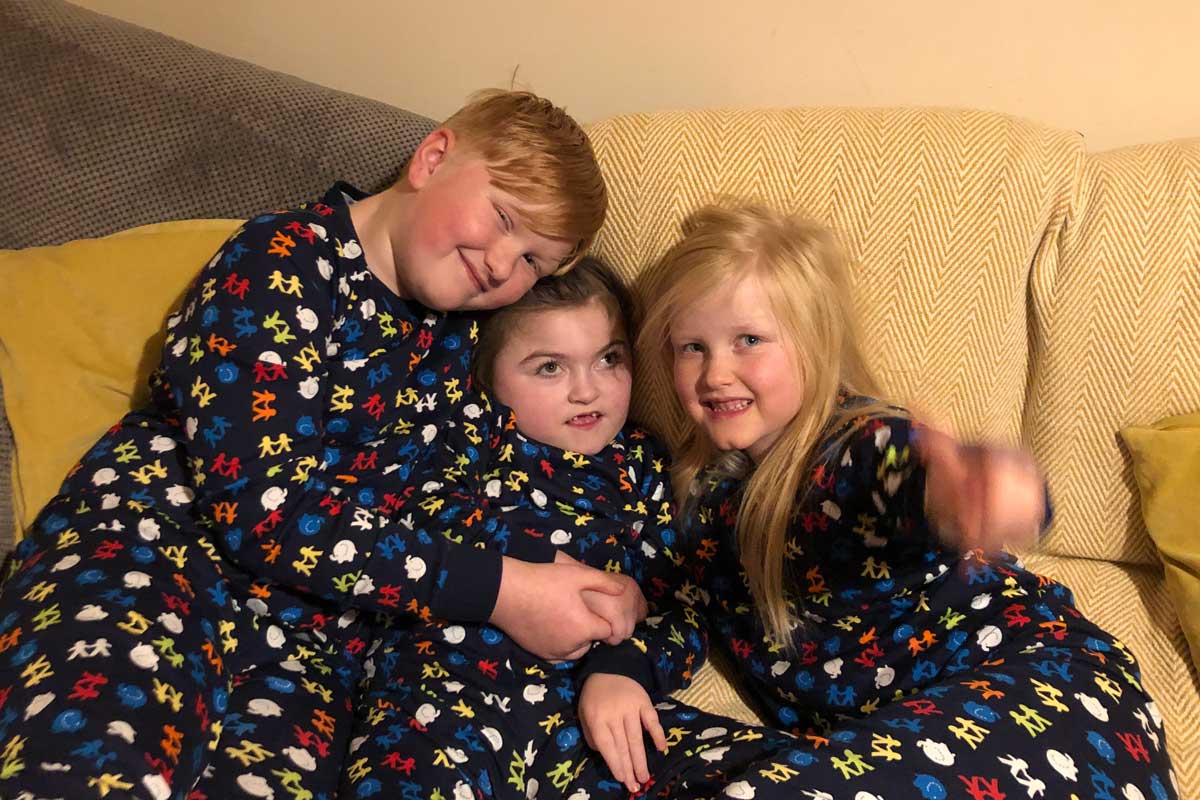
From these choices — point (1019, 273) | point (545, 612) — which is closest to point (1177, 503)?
point (1019, 273)

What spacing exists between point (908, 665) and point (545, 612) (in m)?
0.49

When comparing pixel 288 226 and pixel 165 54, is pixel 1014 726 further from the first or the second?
pixel 165 54

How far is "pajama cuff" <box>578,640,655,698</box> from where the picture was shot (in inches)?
56.8

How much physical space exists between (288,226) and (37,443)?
49cm

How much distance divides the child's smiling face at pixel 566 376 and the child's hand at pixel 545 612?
0.84 feet

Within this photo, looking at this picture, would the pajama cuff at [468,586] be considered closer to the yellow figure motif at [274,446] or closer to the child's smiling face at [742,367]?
the yellow figure motif at [274,446]

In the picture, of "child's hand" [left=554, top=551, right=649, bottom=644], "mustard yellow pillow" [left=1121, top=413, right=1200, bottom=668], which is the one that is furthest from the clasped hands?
"mustard yellow pillow" [left=1121, top=413, right=1200, bottom=668]

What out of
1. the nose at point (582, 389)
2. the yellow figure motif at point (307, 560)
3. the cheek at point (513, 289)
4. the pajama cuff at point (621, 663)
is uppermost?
the cheek at point (513, 289)

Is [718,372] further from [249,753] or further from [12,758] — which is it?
[12,758]

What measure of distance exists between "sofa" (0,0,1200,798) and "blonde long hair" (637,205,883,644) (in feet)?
0.33

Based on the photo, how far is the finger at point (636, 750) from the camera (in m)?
1.34

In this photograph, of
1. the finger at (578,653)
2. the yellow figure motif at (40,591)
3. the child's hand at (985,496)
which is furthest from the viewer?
the finger at (578,653)

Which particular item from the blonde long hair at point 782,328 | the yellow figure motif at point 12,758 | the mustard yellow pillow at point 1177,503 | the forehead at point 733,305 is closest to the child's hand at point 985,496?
the blonde long hair at point 782,328

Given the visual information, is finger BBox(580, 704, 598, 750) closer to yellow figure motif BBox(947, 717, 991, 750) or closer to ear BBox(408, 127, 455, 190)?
yellow figure motif BBox(947, 717, 991, 750)
